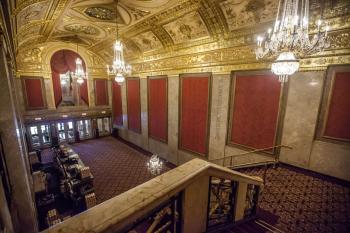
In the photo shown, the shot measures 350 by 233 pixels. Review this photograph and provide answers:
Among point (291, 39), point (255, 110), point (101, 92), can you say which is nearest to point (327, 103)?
point (255, 110)

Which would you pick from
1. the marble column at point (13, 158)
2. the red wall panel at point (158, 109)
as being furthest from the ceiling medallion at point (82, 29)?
the marble column at point (13, 158)

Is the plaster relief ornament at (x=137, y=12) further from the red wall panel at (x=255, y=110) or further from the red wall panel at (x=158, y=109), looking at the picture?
the red wall panel at (x=255, y=110)

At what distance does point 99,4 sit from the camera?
5.83 metres

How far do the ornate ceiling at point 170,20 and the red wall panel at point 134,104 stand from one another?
3126 mm

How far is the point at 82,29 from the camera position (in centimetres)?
833

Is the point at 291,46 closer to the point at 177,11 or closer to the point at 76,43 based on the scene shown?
the point at 177,11

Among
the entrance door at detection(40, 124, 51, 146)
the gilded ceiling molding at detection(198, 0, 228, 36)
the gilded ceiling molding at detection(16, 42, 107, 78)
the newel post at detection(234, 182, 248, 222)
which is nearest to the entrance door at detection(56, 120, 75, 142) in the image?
the entrance door at detection(40, 124, 51, 146)

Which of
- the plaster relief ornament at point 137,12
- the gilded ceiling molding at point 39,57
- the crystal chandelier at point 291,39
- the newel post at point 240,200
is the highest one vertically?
the plaster relief ornament at point 137,12

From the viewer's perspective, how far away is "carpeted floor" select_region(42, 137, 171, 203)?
709 cm

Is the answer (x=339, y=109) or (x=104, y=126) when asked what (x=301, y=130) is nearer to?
(x=339, y=109)

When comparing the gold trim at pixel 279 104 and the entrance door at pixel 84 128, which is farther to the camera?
the entrance door at pixel 84 128

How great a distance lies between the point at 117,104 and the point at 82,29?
622 cm

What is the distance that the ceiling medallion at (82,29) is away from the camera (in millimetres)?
7867

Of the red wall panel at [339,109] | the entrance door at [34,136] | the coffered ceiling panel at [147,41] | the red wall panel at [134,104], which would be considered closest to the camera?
the red wall panel at [339,109]
